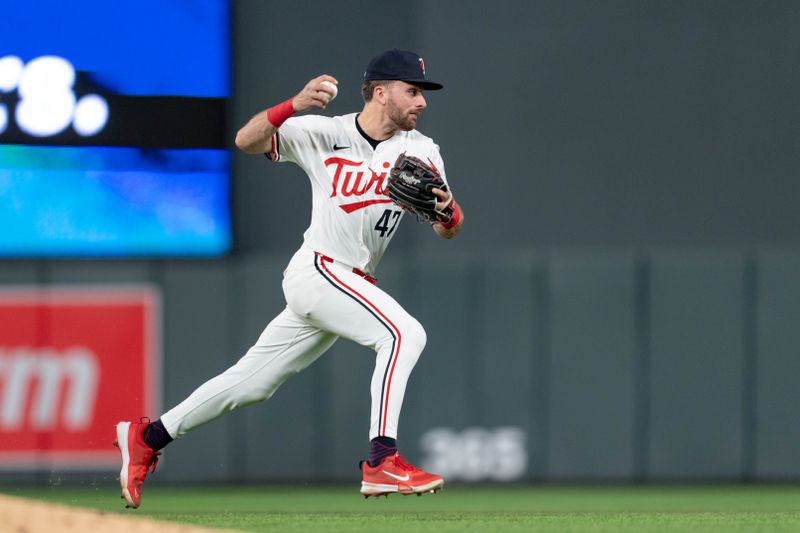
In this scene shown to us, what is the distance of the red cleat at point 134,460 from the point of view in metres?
5.10

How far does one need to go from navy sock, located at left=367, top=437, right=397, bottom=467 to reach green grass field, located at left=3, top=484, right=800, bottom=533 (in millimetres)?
211

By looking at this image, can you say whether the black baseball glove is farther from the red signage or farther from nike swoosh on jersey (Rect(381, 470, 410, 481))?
the red signage

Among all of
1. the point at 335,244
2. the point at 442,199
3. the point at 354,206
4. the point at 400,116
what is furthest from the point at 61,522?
the point at 400,116

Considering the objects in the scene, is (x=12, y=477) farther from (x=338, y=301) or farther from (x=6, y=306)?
(x=338, y=301)

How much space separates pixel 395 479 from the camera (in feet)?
15.5

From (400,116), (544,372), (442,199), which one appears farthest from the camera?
(544,372)

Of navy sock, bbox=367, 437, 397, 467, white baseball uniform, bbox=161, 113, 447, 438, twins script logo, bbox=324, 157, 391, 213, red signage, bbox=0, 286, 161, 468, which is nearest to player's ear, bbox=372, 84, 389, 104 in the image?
white baseball uniform, bbox=161, 113, 447, 438

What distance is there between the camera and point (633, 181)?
7.41 meters

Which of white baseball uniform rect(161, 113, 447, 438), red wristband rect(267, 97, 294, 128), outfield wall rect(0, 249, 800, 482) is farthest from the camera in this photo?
outfield wall rect(0, 249, 800, 482)

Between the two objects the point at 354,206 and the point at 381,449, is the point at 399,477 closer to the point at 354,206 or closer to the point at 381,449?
the point at 381,449

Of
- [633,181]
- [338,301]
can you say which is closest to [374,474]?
[338,301]

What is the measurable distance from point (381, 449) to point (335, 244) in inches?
27.6

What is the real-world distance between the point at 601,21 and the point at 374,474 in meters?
3.36

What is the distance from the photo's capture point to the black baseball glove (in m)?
4.87
